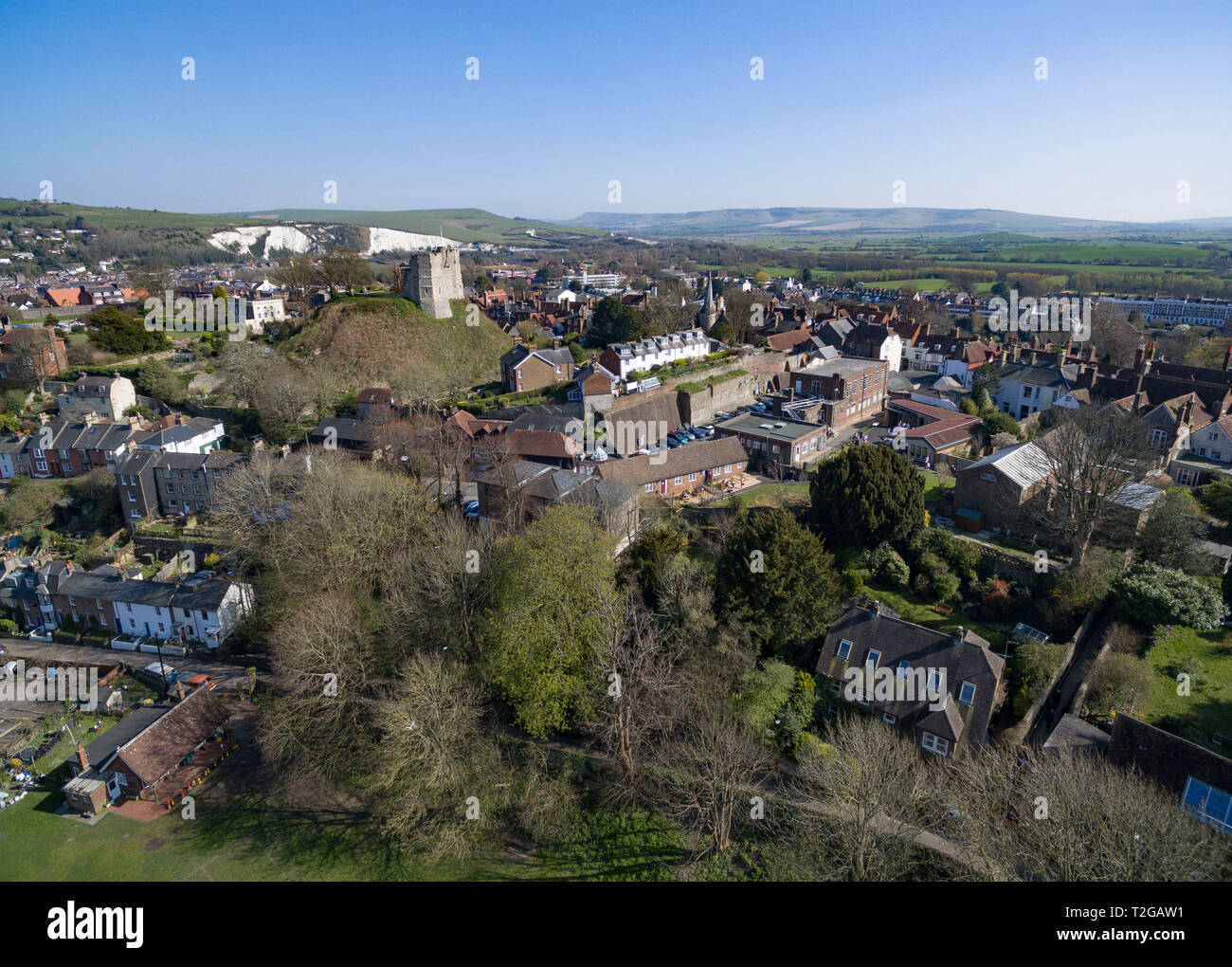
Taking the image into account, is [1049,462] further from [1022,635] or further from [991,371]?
[991,371]

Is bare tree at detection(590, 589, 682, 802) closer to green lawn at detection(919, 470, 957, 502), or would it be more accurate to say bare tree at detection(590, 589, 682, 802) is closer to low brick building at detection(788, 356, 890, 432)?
green lawn at detection(919, 470, 957, 502)

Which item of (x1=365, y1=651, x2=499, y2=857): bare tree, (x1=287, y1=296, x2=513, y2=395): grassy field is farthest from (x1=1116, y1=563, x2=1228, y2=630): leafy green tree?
(x1=287, y1=296, x2=513, y2=395): grassy field

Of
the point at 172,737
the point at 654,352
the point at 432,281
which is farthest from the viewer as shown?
the point at 432,281

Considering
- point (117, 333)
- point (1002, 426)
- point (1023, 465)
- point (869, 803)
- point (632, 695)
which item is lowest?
point (869, 803)

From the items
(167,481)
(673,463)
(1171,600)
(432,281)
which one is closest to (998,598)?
(1171,600)

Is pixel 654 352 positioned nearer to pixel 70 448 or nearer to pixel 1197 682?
pixel 1197 682
